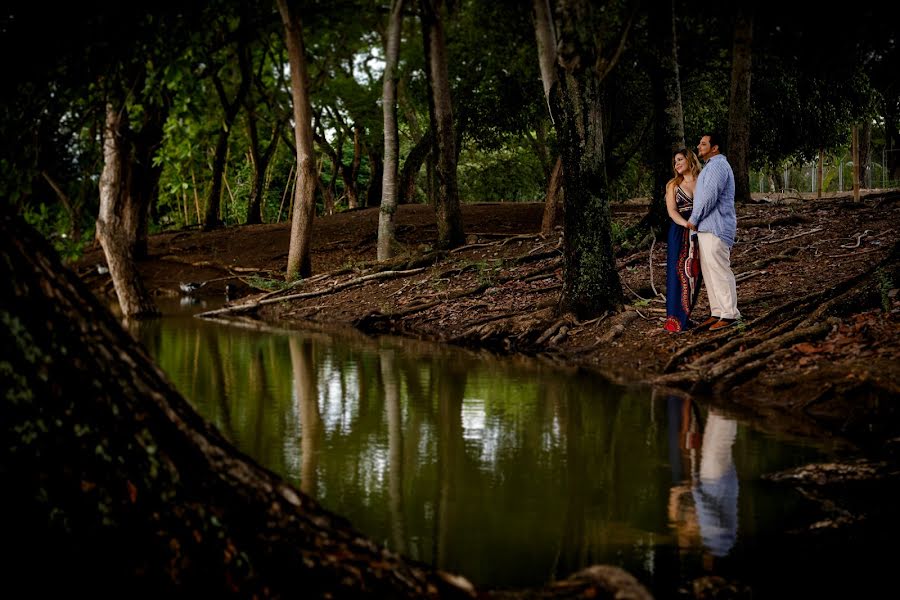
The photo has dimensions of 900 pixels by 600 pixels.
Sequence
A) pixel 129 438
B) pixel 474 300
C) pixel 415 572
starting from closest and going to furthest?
1. pixel 129 438
2. pixel 415 572
3. pixel 474 300

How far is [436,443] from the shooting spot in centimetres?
773

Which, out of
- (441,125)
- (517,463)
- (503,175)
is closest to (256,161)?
(441,125)

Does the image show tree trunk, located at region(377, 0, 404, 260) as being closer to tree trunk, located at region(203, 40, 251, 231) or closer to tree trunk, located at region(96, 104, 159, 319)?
tree trunk, located at region(96, 104, 159, 319)

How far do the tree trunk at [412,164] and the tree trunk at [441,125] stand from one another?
11.8 metres

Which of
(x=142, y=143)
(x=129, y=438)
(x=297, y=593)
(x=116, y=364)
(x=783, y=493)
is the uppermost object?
(x=142, y=143)

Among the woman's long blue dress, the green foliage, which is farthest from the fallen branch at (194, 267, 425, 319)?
the green foliage

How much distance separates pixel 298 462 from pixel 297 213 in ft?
51.6

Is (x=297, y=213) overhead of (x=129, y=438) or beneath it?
overhead

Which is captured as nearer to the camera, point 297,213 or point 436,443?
point 436,443

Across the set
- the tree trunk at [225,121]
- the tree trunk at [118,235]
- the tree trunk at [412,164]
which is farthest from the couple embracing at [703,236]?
the tree trunk at [412,164]

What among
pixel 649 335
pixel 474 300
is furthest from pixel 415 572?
pixel 474 300

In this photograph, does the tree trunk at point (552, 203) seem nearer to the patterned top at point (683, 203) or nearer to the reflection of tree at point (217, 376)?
the reflection of tree at point (217, 376)

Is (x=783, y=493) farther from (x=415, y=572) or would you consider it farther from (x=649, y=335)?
(x=649, y=335)

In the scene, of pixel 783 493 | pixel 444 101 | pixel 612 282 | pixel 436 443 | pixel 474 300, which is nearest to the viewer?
pixel 783 493
